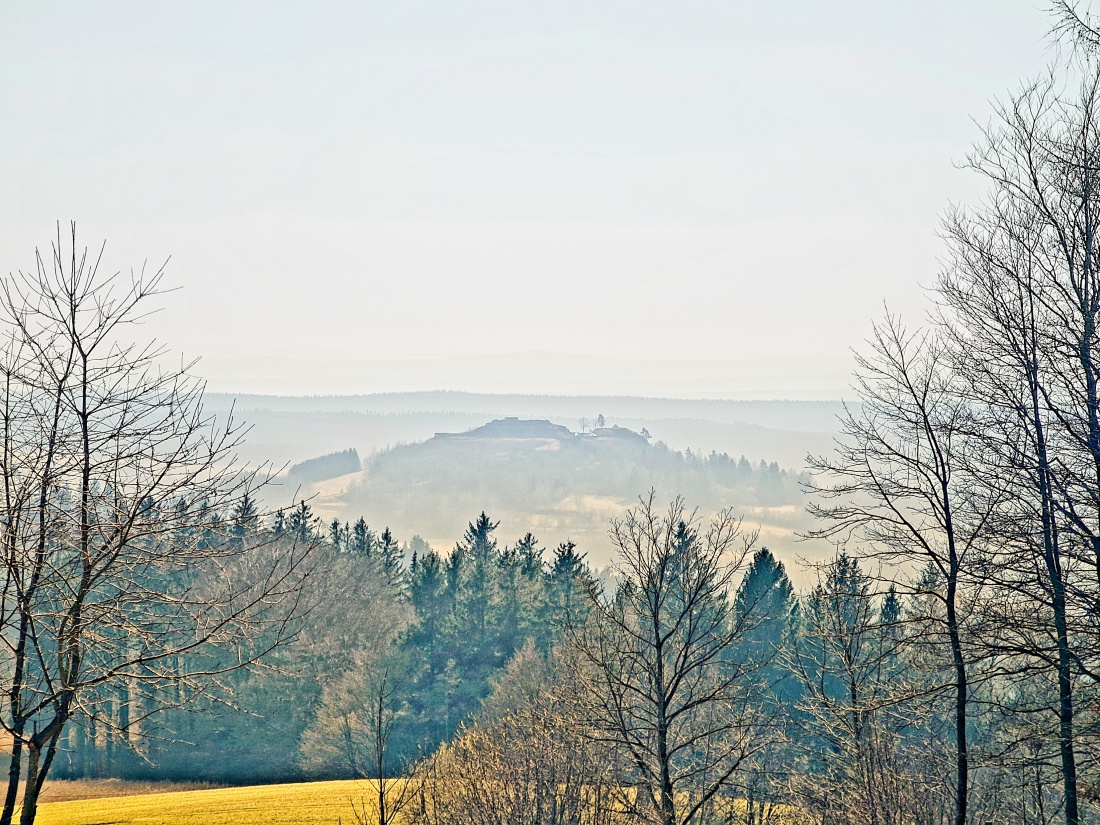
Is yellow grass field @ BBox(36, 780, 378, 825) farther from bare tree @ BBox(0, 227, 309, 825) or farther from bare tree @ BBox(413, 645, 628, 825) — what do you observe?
bare tree @ BBox(0, 227, 309, 825)

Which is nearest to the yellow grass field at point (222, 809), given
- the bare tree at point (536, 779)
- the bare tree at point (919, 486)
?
the bare tree at point (536, 779)

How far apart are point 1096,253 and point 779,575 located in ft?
131

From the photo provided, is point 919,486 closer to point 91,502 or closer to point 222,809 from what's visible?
point 91,502

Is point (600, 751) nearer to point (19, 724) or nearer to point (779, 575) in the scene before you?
point (19, 724)

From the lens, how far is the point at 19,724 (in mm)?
6699

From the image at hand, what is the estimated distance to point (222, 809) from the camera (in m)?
27.1

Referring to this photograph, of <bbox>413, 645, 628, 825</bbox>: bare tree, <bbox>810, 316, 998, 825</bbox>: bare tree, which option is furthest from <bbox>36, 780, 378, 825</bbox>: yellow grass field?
<bbox>810, 316, 998, 825</bbox>: bare tree

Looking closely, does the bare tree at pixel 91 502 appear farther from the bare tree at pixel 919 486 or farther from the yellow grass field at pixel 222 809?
the yellow grass field at pixel 222 809

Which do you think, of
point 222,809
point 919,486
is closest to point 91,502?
point 919,486

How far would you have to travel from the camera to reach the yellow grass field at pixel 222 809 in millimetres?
25453

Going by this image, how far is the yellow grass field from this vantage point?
25.5 m

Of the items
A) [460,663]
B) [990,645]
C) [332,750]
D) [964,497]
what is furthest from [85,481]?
[460,663]

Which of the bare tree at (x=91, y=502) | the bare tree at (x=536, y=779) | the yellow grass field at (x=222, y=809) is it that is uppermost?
the bare tree at (x=91, y=502)

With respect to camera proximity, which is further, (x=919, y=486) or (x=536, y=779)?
(x=536, y=779)
